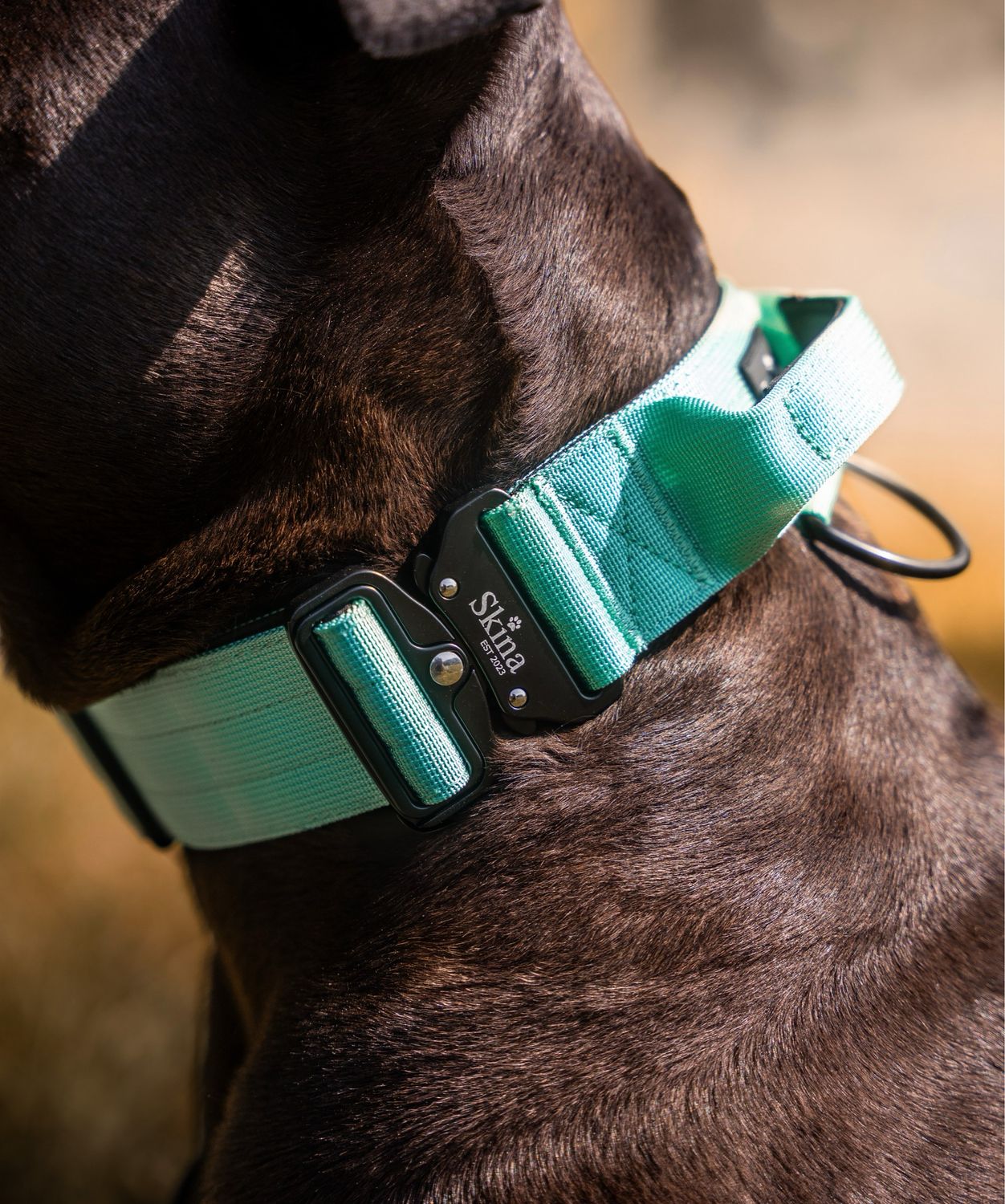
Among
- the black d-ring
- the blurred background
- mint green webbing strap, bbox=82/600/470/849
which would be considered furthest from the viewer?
the blurred background

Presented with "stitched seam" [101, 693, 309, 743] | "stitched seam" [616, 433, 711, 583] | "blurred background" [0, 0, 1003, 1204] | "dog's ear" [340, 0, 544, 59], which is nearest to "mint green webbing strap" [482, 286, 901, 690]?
"stitched seam" [616, 433, 711, 583]

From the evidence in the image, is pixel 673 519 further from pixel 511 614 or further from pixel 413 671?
pixel 413 671

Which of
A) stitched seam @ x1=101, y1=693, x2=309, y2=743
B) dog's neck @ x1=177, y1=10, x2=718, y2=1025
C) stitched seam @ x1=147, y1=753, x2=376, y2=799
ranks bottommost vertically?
stitched seam @ x1=147, y1=753, x2=376, y2=799

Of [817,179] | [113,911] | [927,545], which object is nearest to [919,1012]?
[113,911]

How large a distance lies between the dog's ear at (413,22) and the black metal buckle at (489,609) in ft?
1.26

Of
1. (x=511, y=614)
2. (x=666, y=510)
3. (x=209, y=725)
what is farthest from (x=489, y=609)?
(x=209, y=725)

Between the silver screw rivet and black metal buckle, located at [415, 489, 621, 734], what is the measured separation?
19 millimetres

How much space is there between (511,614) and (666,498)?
0.20 metres

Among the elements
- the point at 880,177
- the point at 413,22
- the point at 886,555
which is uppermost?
the point at 413,22

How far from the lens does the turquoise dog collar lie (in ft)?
3.30

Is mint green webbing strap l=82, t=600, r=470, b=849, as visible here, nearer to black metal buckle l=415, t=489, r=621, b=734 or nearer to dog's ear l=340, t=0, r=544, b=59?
black metal buckle l=415, t=489, r=621, b=734

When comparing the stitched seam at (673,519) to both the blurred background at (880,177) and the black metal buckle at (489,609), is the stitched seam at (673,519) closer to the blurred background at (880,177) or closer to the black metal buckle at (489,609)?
the black metal buckle at (489,609)

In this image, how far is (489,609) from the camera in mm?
1024

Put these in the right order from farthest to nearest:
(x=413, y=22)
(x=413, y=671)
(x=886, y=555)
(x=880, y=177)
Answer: (x=880, y=177), (x=886, y=555), (x=413, y=671), (x=413, y=22)
